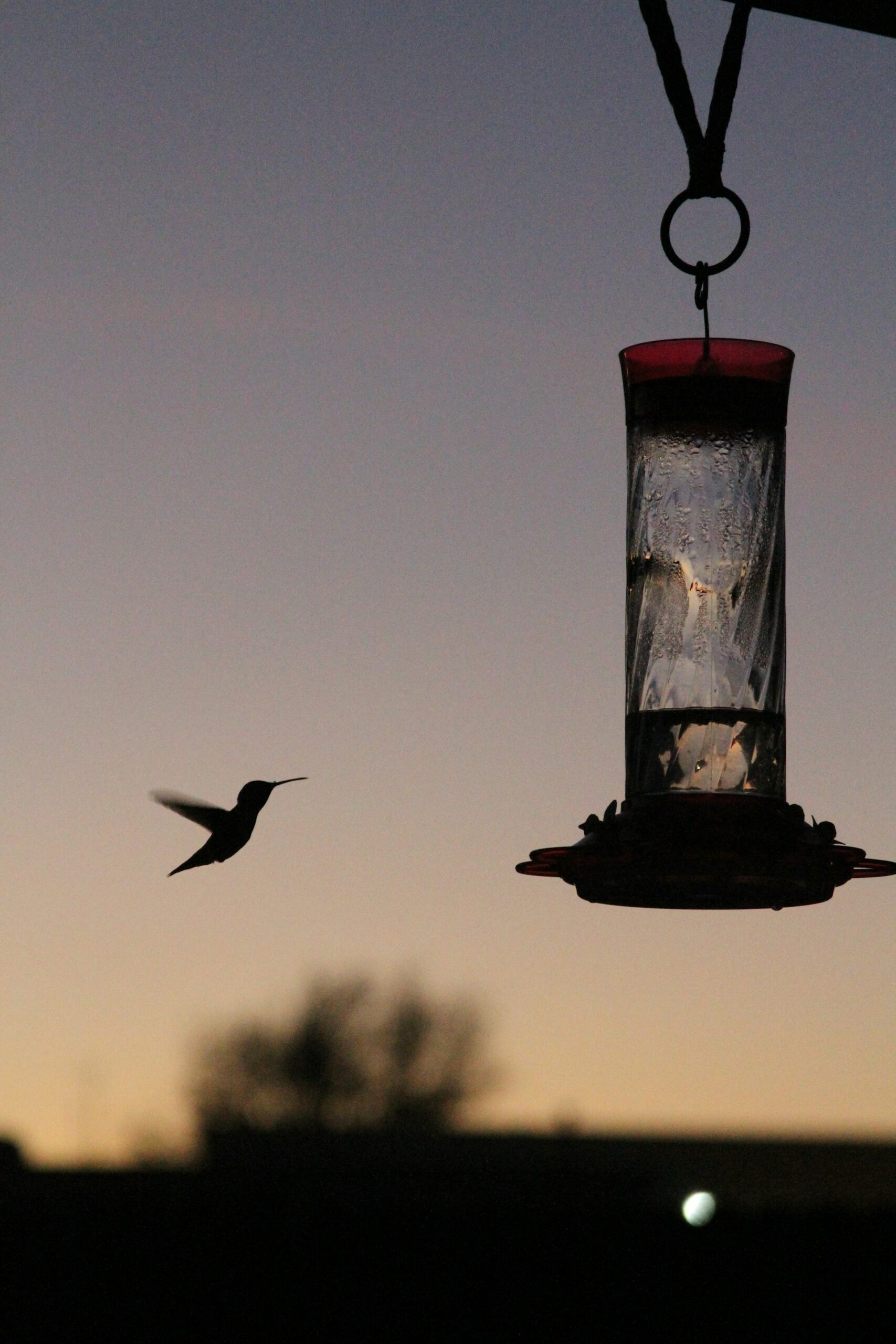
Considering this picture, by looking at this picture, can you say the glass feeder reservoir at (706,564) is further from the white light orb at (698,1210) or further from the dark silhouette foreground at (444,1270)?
the white light orb at (698,1210)

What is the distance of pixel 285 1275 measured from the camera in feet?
44.6

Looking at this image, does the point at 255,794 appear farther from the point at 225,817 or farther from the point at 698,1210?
the point at 698,1210

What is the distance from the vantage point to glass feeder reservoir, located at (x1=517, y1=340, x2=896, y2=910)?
3717mm

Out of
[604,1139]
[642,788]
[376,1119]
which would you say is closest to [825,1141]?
[604,1139]

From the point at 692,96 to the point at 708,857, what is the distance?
1.43 metres

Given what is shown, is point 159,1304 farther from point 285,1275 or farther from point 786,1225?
point 786,1225

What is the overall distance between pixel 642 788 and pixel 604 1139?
58.8 m

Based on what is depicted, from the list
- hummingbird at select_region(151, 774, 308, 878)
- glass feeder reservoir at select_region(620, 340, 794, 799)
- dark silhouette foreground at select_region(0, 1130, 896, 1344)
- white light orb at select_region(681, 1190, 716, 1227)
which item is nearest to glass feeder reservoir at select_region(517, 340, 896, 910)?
glass feeder reservoir at select_region(620, 340, 794, 799)

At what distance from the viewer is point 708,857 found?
357 cm

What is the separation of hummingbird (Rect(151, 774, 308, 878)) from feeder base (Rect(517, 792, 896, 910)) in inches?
89.3

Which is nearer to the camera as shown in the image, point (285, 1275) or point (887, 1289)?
point (887, 1289)

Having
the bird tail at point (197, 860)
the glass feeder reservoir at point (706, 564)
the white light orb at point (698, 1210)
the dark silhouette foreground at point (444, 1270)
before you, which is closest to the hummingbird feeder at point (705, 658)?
the glass feeder reservoir at point (706, 564)

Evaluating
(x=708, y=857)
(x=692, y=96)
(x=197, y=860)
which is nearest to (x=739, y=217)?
A: (x=692, y=96)

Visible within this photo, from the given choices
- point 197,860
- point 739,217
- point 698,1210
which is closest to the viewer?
point 739,217
